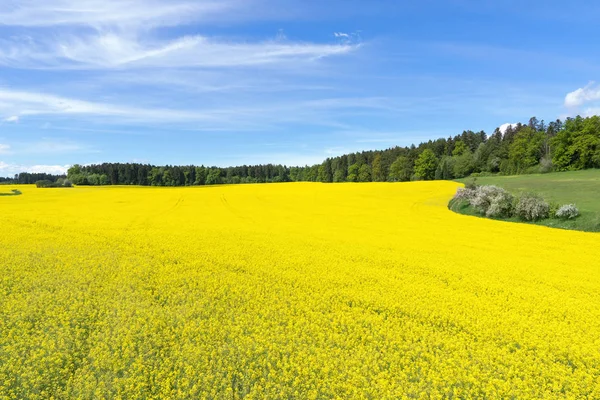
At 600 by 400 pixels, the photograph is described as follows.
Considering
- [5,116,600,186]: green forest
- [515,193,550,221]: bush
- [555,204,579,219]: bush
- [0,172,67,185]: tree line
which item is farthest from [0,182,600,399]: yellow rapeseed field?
[0,172,67,185]: tree line

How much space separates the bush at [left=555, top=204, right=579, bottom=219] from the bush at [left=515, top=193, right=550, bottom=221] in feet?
3.11

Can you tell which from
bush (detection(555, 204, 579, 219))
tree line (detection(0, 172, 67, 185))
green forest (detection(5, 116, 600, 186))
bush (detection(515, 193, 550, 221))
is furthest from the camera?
tree line (detection(0, 172, 67, 185))

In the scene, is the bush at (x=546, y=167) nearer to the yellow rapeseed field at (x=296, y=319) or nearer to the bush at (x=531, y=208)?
the bush at (x=531, y=208)

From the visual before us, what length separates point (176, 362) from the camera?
693 centimetres

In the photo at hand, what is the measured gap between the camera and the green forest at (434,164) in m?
66.6

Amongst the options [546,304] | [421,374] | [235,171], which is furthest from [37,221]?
[235,171]

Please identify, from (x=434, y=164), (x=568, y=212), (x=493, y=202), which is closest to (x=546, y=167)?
(x=434, y=164)

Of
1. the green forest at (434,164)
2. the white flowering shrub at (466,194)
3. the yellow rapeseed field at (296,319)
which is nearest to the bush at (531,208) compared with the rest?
the white flowering shrub at (466,194)

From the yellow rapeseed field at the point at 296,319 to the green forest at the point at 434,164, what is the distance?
201 ft

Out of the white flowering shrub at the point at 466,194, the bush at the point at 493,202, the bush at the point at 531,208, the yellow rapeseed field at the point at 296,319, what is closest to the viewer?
A: the yellow rapeseed field at the point at 296,319

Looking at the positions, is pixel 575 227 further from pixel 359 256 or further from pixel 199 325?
pixel 199 325

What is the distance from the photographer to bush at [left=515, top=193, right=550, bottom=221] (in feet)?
82.6

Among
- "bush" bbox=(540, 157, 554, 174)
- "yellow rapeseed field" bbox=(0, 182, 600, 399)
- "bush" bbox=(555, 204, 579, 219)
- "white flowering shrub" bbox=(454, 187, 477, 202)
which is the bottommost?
"yellow rapeseed field" bbox=(0, 182, 600, 399)

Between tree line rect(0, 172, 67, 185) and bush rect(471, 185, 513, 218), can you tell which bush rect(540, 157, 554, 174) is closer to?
bush rect(471, 185, 513, 218)
